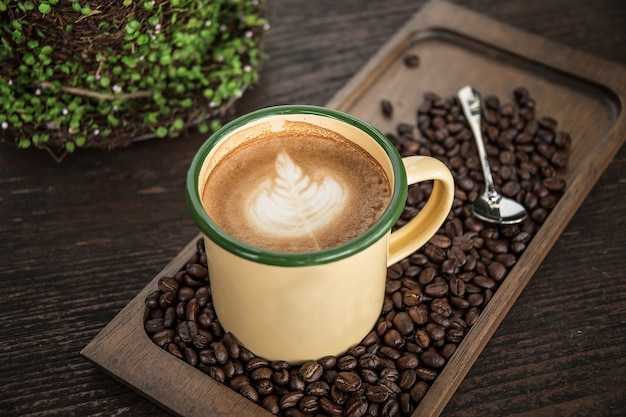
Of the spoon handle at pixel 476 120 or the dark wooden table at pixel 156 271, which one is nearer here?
the dark wooden table at pixel 156 271

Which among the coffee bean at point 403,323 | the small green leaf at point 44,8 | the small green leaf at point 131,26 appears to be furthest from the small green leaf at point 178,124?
the coffee bean at point 403,323

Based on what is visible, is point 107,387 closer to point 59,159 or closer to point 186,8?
point 59,159

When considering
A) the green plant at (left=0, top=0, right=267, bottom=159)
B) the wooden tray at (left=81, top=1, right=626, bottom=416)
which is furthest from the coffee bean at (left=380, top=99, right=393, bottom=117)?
the green plant at (left=0, top=0, right=267, bottom=159)

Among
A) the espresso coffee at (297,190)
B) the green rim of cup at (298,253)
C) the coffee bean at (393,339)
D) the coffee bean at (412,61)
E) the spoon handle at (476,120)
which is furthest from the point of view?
the coffee bean at (412,61)

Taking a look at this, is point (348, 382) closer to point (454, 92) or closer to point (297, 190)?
point (297, 190)

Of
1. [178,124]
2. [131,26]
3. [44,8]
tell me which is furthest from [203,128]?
[44,8]

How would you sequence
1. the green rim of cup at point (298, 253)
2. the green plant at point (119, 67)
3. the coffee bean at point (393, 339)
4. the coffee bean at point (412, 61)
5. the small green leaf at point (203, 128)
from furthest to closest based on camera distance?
the coffee bean at point (412, 61) → the small green leaf at point (203, 128) → the green plant at point (119, 67) → the coffee bean at point (393, 339) → the green rim of cup at point (298, 253)

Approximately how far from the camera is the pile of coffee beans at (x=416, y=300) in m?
1.23

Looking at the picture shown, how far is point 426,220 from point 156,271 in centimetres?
52

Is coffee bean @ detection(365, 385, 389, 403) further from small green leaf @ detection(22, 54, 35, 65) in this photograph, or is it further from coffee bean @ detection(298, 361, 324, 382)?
small green leaf @ detection(22, 54, 35, 65)

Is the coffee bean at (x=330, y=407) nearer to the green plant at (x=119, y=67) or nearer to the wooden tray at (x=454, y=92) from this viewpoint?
the wooden tray at (x=454, y=92)

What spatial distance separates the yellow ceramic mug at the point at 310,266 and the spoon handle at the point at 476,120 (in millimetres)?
285

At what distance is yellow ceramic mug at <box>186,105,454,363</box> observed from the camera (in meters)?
1.11

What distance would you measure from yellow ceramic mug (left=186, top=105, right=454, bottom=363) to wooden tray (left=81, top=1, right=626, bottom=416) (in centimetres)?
13
